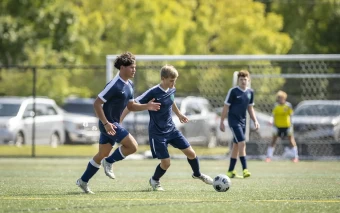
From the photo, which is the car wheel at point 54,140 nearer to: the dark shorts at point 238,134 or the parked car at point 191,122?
the parked car at point 191,122

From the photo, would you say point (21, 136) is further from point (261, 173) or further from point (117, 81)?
point (117, 81)

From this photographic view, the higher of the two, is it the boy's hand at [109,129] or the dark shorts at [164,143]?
the boy's hand at [109,129]

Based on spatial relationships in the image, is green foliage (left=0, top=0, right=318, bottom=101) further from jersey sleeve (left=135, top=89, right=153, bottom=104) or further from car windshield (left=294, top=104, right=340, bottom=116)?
jersey sleeve (left=135, top=89, right=153, bottom=104)

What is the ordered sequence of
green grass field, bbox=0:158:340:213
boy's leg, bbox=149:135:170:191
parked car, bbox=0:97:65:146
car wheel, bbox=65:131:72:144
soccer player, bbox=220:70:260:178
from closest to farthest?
green grass field, bbox=0:158:340:213 < boy's leg, bbox=149:135:170:191 < soccer player, bbox=220:70:260:178 < parked car, bbox=0:97:65:146 < car wheel, bbox=65:131:72:144

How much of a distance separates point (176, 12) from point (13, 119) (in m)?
10.8

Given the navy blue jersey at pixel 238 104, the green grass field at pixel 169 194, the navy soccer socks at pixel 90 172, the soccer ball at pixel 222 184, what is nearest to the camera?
the green grass field at pixel 169 194

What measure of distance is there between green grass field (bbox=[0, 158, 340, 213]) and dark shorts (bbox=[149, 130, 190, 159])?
0.54 metres

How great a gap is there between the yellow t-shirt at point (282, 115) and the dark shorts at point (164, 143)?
1133 cm

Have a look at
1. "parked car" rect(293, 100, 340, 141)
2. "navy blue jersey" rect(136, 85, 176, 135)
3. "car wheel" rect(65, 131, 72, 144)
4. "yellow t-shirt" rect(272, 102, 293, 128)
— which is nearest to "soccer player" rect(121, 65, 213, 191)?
"navy blue jersey" rect(136, 85, 176, 135)

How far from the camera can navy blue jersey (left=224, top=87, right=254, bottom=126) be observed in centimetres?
1552

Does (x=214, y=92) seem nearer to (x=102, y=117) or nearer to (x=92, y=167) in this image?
(x=92, y=167)

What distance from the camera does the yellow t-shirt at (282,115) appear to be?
2281 cm

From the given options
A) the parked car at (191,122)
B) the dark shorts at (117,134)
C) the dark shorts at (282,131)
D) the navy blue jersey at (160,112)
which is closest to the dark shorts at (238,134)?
the navy blue jersey at (160,112)

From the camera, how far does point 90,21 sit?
3316 centimetres
